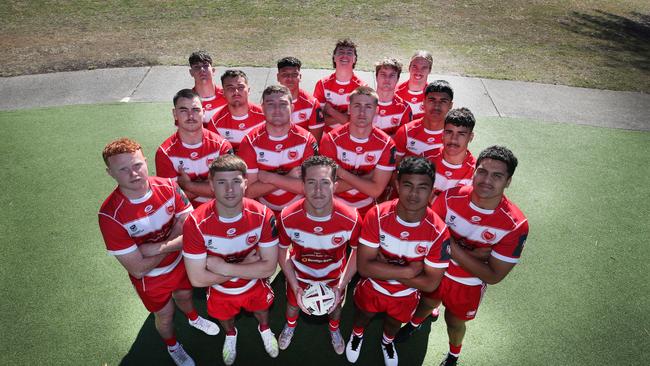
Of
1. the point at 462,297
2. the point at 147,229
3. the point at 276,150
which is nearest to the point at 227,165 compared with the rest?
the point at 147,229

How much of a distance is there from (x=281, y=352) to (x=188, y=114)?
2682mm

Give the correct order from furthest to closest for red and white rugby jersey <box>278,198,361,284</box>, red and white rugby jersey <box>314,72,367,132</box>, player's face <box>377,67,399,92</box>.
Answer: red and white rugby jersey <box>314,72,367,132</box>, player's face <box>377,67,399,92</box>, red and white rugby jersey <box>278,198,361,284</box>

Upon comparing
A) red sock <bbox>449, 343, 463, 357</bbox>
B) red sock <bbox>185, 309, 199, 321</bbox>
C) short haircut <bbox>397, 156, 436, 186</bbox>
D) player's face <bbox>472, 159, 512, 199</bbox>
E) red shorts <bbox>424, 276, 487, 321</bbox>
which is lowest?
red sock <bbox>185, 309, 199, 321</bbox>

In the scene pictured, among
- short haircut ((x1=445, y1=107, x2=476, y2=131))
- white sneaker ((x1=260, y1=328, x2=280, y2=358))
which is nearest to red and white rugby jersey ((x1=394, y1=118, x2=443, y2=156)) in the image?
short haircut ((x1=445, y1=107, x2=476, y2=131))

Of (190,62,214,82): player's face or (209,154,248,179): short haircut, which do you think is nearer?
(209,154,248,179): short haircut

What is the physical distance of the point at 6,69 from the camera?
1083 cm

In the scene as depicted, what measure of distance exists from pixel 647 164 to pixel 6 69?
1470 cm

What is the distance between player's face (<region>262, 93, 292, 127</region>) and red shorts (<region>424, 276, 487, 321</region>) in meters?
2.30

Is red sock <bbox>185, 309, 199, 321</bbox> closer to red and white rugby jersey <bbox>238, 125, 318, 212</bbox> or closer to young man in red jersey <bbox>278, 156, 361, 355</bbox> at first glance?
young man in red jersey <bbox>278, 156, 361, 355</bbox>

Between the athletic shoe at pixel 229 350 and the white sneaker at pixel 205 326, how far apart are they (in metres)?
0.27

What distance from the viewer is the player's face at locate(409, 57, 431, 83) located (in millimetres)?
5809

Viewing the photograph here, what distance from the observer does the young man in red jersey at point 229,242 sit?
11.7 ft

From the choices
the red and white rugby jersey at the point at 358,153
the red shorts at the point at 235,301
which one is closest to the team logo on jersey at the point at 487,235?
the red and white rugby jersey at the point at 358,153

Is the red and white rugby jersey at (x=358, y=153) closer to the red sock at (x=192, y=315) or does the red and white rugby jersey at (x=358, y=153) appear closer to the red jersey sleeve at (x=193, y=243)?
the red jersey sleeve at (x=193, y=243)
